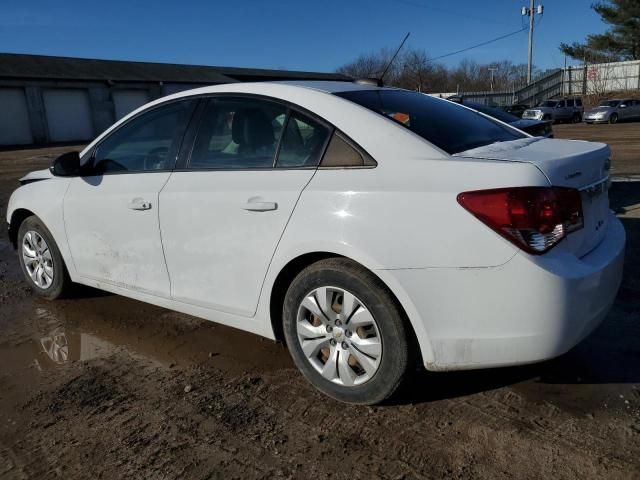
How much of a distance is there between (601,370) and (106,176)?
11.2 feet

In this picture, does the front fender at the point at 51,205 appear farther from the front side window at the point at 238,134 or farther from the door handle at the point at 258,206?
the door handle at the point at 258,206

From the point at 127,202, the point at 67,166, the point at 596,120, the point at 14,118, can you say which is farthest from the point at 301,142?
the point at 596,120

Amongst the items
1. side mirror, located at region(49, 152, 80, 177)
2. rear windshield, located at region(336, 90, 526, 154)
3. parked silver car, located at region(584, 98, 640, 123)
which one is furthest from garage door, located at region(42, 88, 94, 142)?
rear windshield, located at region(336, 90, 526, 154)

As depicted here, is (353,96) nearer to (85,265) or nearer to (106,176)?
(106,176)

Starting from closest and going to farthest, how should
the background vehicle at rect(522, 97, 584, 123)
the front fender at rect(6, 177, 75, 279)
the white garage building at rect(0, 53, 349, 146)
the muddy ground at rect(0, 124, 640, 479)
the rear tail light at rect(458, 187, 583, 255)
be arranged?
the rear tail light at rect(458, 187, 583, 255), the muddy ground at rect(0, 124, 640, 479), the front fender at rect(6, 177, 75, 279), the white garage building at rect(0, 53, 349, 146), the background vehicle at rect(522, 97, 584, 123)

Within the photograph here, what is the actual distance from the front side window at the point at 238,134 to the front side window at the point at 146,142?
209 millimetres

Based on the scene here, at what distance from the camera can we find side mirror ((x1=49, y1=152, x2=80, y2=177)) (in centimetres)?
410

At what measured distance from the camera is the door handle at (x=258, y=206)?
9.68 feet

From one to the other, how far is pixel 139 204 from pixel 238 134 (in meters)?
0.82

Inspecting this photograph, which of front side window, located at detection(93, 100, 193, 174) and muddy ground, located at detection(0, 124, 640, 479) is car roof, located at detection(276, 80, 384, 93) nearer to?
front side window, located at detection(93, 100, 193, 174)

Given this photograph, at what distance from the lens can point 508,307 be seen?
2.40 meters

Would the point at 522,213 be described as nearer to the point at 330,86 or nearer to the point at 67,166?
the point at 330,86

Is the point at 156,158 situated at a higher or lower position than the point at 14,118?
lower

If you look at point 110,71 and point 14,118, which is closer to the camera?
point 14,118
